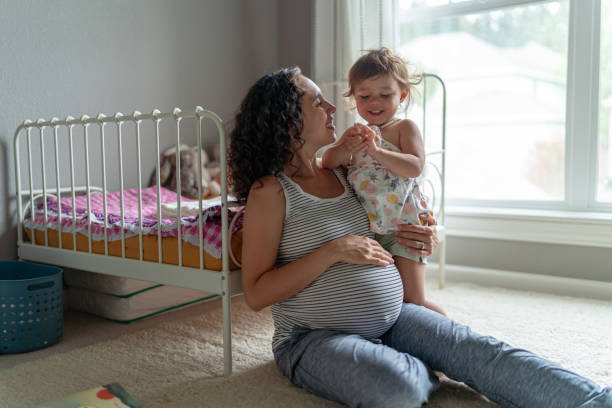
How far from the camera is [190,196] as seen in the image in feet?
8.10

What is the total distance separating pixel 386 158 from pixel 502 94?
4.81 feet

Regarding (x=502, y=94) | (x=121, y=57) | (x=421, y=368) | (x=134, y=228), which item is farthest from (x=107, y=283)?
(x=502, y=94)

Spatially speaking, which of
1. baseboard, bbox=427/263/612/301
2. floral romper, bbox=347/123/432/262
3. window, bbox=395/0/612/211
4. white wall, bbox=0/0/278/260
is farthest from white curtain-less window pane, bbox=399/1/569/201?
floral romper, bbox=347/123/432/262

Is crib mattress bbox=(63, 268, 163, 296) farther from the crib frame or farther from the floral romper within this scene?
the floral romper

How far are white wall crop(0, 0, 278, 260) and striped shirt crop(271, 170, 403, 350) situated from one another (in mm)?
1226

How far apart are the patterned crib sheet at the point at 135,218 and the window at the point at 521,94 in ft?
4.34

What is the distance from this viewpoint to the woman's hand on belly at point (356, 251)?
1279 mm

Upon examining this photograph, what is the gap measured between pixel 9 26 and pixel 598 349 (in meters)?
2.20

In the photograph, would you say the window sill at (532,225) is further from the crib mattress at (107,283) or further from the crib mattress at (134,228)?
the crib mattress at (107,283)

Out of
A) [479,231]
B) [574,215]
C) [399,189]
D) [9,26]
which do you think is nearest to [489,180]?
[479,231]

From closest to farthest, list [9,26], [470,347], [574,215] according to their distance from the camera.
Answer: [470,347], [9,26], [574,215]

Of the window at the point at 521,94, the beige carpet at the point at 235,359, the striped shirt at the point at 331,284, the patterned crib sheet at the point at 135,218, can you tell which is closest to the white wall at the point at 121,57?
the patterned crib sheet at the point at 135,218

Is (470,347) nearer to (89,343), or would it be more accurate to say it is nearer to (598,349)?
(598,349)

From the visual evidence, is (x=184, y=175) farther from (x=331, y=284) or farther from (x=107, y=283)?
(x=331, y=284)
